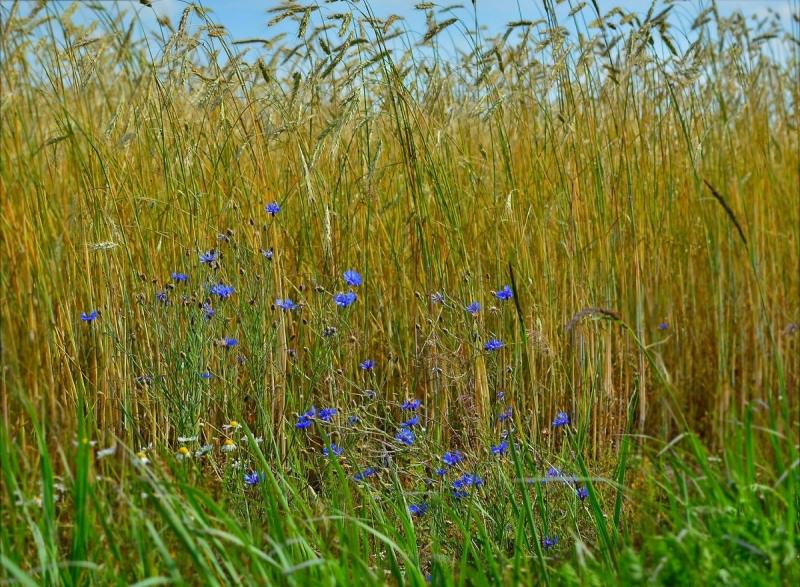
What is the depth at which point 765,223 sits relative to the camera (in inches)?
147

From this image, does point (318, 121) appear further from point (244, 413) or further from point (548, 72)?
point (244, 413)

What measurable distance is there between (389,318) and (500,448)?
665mm

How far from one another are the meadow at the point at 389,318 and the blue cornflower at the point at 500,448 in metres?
0.01

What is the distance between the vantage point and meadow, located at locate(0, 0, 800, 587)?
196cm

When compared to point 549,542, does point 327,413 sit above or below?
above

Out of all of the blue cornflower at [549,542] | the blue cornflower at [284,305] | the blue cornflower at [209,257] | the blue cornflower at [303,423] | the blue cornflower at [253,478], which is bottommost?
the blue cornflower at [549,542]

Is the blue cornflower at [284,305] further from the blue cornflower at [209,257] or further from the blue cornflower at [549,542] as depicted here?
A: the blue cornflower at [549,542]

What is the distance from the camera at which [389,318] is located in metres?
3.00

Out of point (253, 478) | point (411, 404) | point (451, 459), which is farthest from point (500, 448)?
point (253, 478)

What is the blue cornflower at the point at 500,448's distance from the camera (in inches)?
96.6

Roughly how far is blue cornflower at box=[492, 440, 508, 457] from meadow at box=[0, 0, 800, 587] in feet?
0.04

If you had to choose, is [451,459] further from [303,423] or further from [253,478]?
[253,478]

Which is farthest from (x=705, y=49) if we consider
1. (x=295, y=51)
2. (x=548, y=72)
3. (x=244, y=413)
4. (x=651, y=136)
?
(x=244, y=413)

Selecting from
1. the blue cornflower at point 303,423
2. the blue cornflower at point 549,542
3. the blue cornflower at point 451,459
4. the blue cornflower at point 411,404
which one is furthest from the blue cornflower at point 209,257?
the blue cornflower at point 549,542
